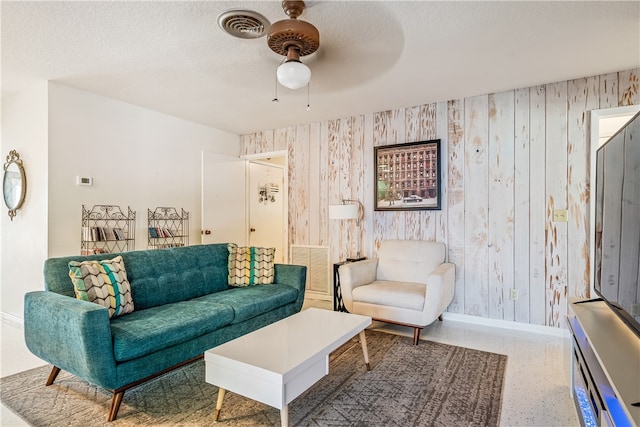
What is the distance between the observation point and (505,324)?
3375mm

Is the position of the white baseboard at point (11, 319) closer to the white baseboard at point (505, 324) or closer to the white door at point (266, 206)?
the white door at point (266, 206)

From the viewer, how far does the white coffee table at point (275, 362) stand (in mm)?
1578

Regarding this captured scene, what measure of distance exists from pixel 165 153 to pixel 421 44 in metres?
3.23

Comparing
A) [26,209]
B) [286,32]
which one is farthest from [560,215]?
[26,209]

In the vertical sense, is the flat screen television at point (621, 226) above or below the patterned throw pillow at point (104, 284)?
above

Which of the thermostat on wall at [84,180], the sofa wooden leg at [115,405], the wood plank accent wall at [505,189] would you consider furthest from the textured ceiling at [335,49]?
the sofa wooden leg at [115,405]

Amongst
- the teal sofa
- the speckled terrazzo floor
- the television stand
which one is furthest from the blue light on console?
the teal sofa

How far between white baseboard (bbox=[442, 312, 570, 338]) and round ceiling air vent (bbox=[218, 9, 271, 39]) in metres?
3.21

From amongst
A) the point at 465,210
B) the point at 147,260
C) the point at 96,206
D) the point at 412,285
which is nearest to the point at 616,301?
the point at 412,285

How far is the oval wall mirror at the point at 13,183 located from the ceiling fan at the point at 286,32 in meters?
2.84

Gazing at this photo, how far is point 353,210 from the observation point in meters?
3.84

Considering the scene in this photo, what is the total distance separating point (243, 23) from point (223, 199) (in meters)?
3.00

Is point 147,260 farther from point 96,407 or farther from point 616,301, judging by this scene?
point 616,301

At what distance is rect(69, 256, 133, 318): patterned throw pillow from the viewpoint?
2.14 meters
